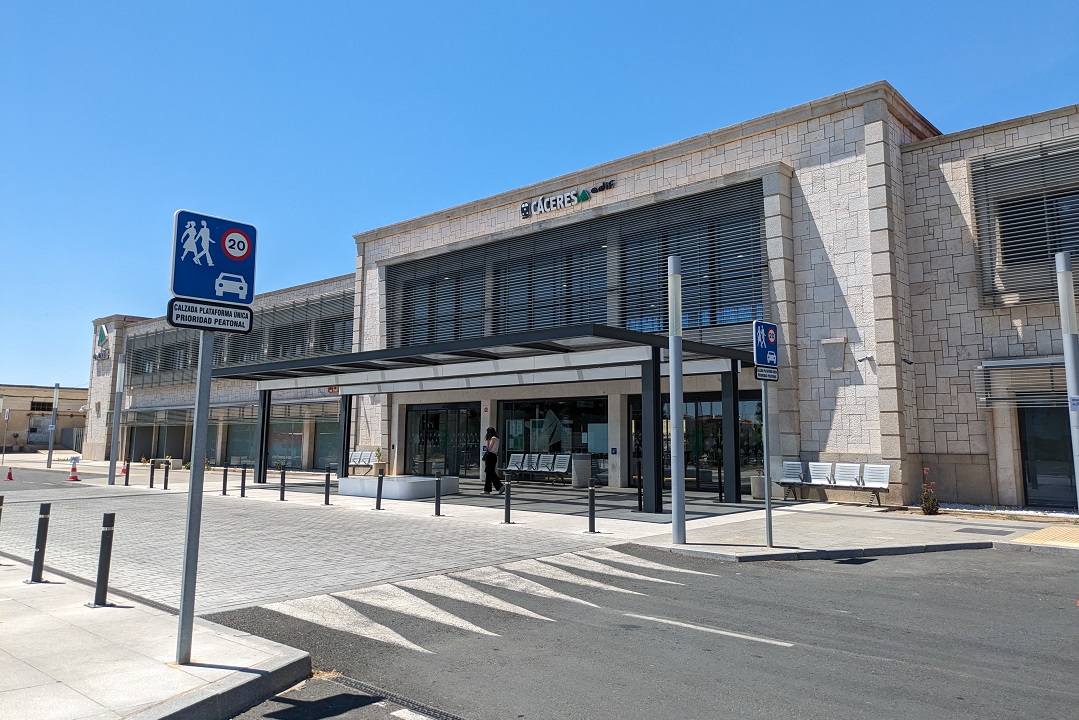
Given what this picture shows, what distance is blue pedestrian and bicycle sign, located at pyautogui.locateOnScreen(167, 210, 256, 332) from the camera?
492 centimetres

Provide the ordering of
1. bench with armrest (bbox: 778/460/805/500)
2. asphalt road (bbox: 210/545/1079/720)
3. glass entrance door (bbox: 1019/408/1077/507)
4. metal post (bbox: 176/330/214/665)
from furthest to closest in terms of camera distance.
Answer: bench with armrest (bbox: 778/460/805/500) → glass entrance door (bbox: 1019/408/1077/507) → metal post (bbox: 176/330/214/665) → asphalt road (bbox: 210/545/1079/720)

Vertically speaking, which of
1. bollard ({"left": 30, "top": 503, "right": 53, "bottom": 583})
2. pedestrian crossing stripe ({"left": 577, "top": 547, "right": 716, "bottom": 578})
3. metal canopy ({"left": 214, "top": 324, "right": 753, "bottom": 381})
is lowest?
pedestrian crossing stripe ({"left": 577, "top": 547, "right": 716, "bottom": 578})

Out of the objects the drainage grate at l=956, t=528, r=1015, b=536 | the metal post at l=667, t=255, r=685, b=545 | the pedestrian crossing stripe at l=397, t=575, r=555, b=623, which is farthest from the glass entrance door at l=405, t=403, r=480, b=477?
the pedestrian crossing stripe at l=397, t=575, r=555, b=623

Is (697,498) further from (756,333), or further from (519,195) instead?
(519,195)

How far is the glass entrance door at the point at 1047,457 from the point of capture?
16.1 m

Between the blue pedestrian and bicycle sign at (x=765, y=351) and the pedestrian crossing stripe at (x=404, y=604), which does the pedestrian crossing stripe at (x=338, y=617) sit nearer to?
the pedestrian crossing stripe at (x=404, y=604)

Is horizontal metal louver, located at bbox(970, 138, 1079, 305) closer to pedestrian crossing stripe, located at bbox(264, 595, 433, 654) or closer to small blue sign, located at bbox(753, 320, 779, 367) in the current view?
small blue sign, located at bbox(753, 320, 779, 367)

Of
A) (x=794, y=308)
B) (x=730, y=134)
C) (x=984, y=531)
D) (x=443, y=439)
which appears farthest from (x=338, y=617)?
(x=443, y=439)

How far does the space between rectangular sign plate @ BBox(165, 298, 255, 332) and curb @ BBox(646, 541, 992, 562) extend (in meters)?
7.16

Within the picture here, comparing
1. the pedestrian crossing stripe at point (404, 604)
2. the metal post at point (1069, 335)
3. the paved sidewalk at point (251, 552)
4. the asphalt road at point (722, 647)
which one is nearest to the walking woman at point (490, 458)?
the paved sidewalk at point (251, 552)

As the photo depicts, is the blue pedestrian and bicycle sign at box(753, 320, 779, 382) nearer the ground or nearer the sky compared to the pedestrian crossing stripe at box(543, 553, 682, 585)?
nearer the sky

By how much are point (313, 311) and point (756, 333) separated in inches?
1104

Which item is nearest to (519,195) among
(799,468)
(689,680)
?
(799,468)

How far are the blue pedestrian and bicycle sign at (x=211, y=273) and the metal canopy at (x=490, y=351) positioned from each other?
890 cm
